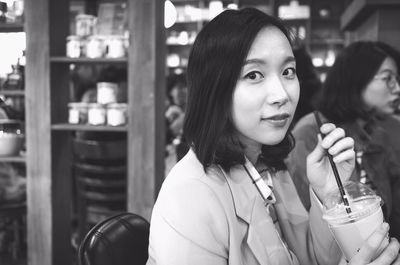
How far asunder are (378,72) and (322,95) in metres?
0.27

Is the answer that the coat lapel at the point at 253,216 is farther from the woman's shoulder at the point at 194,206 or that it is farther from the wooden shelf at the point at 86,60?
the wooden shelf at the point at 86,60

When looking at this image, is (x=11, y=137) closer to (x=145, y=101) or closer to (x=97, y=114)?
(x=97, y=114)

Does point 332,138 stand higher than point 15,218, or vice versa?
point 332,138

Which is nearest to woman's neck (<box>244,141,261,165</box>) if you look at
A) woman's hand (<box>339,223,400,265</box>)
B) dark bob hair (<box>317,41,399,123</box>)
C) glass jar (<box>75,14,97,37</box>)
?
woman's hand (<box>339,223,400,265</box>)

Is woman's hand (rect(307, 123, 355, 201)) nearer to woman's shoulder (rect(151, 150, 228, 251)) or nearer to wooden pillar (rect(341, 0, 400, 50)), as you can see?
woman's shoulder (rect(151, 150, 228, 251))

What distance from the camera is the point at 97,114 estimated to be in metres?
3.04

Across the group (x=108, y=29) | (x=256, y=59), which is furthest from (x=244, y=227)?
(x=108, y=29)

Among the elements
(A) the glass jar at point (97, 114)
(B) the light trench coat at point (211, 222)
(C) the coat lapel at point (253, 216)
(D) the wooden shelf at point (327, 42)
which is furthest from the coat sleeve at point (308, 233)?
(D) the wooden shelf at point (327, 42)

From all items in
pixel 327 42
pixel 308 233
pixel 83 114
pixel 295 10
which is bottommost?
pixel 308 233

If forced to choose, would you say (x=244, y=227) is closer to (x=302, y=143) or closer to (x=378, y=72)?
(x=302, y=143)

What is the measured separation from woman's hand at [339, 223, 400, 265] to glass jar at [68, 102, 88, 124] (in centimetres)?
242

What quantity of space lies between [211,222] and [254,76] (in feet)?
1.16

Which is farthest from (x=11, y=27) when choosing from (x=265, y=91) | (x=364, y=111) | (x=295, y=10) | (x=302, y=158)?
(x=295, y=10)

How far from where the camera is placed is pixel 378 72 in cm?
216
